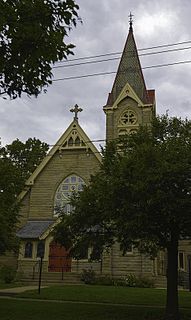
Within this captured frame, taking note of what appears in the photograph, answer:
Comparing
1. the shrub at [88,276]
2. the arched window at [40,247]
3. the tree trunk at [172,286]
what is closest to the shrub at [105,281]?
the shrub at [88,276]

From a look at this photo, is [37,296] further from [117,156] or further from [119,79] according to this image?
[119,79]

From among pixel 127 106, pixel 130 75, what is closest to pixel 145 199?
pixel 127 106

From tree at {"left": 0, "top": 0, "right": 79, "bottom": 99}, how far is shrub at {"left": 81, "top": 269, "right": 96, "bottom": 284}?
23564 millimetres

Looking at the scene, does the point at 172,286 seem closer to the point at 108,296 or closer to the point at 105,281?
the point at 108,296

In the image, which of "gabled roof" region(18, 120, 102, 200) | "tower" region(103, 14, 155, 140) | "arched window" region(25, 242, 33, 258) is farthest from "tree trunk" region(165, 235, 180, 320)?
"tower" region(103, 14, 155, 140)

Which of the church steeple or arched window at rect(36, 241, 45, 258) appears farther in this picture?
the church steeple

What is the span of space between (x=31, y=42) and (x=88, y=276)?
81.4 ft

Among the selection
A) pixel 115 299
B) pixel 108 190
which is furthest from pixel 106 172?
pixel 115 299

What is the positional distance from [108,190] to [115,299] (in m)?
7.36

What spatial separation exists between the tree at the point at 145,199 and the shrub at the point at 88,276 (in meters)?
13.0

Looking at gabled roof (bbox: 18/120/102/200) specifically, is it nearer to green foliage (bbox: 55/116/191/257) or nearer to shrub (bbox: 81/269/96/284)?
shrub (bbox: 81/269/96/284)

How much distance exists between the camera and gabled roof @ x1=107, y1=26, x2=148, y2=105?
40.5 metres

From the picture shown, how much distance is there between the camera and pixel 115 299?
19.6m

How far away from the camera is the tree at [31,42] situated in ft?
22.5
